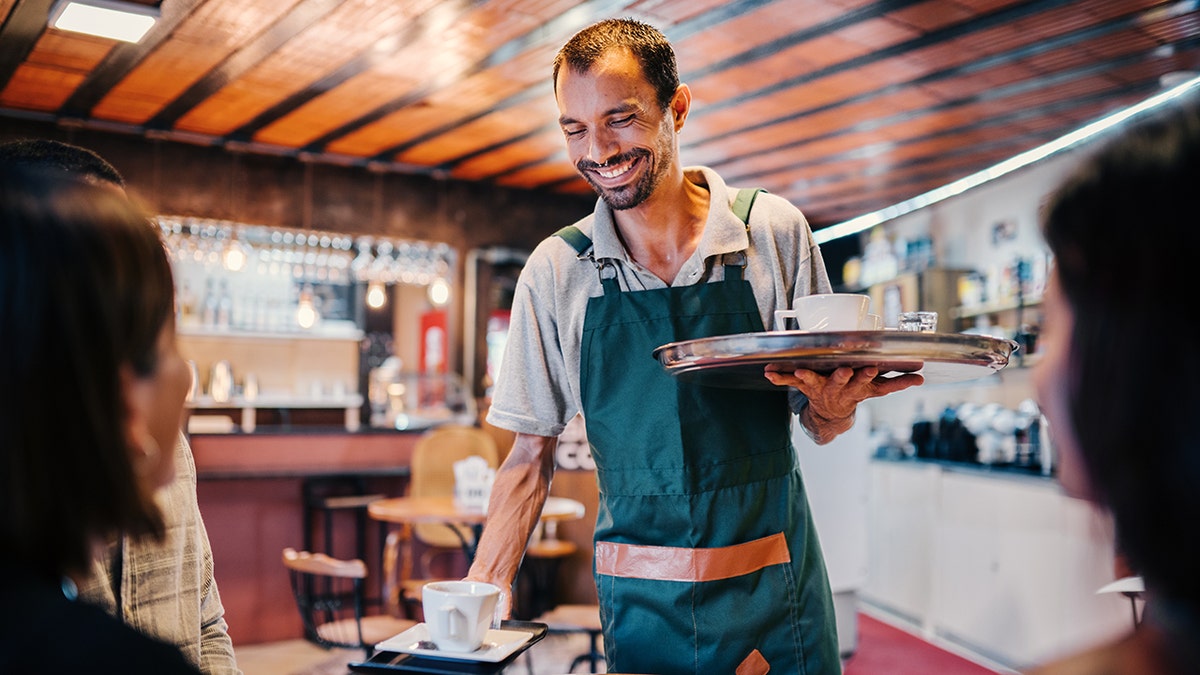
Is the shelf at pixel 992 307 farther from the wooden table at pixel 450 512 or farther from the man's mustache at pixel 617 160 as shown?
the man's mustache at pixel 617 160

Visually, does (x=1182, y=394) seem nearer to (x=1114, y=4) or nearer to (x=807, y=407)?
(x=807, y=407)

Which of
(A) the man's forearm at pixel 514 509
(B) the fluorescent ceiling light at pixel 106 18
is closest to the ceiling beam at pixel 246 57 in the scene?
(B) the fluorescent ceiling light at pixel 106 18

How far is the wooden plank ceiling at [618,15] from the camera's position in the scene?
4.06 metres

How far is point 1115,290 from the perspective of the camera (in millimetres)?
701

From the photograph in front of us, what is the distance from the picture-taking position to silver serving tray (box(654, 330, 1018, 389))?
1271mm

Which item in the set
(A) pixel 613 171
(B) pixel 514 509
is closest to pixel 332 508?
(B) pixel 514 509

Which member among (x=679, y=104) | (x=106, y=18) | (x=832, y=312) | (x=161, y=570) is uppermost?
(x=106, y=18)

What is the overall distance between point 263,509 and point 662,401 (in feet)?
14.7

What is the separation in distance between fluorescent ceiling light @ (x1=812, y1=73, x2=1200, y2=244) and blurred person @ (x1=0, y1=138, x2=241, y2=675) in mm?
3348

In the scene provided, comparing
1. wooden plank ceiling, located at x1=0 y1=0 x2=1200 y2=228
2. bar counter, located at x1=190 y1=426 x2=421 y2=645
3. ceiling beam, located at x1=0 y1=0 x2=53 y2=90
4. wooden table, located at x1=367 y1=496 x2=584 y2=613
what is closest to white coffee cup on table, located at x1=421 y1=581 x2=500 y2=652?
wooden table, located at x1=367 y1=496 x2=584 y2=613

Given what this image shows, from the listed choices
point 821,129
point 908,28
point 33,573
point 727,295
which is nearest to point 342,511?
point 821,129

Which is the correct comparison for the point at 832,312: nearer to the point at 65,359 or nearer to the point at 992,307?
the point at 65,359

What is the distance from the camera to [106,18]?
4.12 m

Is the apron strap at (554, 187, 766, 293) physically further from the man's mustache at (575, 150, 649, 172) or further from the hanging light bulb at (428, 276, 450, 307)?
the hanging light bulb at (428, 276, 450, 307)
